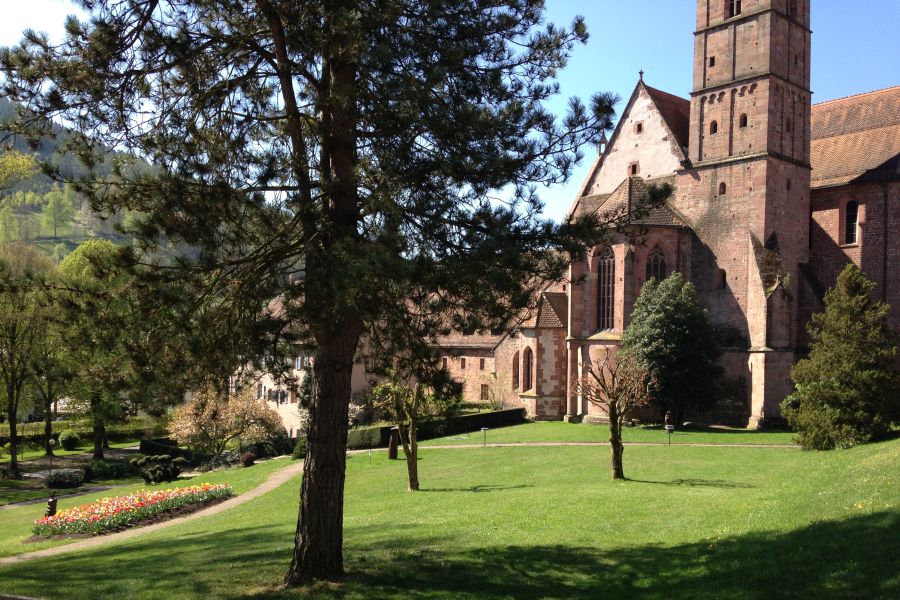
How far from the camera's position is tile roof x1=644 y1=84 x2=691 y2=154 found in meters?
43.9

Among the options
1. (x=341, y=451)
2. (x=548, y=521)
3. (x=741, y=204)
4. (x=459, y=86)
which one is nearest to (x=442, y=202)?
(x=459, y=86)

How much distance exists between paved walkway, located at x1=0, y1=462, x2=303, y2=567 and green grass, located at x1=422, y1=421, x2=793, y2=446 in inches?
368

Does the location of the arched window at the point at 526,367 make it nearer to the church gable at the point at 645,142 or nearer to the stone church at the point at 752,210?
the stone church at the point at 752,210

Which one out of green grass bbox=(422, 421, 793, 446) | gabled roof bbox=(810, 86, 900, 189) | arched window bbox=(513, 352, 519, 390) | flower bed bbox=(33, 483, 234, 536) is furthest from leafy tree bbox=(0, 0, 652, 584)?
arched window bbox=(513, 352, 519, 390)

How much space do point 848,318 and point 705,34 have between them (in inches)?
770

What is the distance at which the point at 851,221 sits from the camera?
4056cm

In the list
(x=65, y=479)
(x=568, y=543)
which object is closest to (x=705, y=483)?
(x=568, y=543)

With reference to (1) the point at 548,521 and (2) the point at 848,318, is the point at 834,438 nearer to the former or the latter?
(2) the point at 848,318

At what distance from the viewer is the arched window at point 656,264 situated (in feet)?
137

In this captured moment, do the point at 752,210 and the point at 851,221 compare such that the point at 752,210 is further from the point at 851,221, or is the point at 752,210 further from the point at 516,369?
the point at 516,369

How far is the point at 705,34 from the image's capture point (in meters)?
41.4

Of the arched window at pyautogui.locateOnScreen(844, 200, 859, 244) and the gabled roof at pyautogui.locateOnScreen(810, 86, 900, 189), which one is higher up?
the gabled roof at pyautogui.locateOnScreen(810, 86, 900, 189)

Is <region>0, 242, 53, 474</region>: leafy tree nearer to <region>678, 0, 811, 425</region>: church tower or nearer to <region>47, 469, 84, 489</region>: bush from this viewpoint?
<region>47, 469, 84, 489</region>: bush

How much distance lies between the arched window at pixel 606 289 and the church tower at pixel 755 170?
462 centimetres
